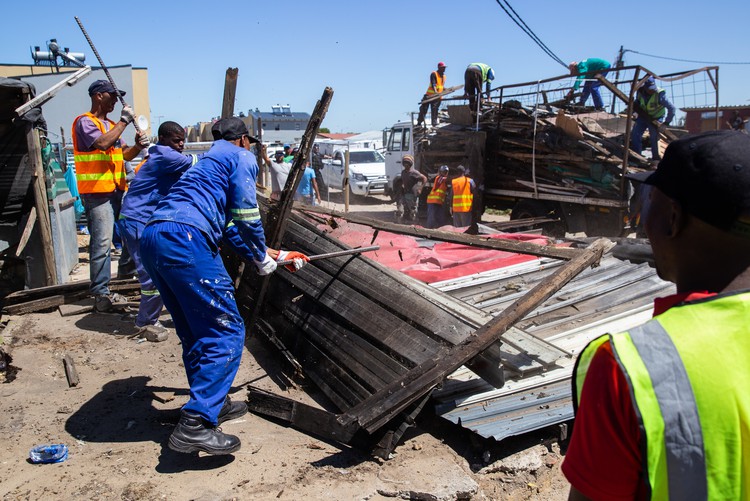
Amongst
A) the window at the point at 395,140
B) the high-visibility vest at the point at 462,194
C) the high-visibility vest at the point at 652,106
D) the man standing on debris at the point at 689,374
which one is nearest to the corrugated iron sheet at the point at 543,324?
the man standing on debris at the point at 689,374

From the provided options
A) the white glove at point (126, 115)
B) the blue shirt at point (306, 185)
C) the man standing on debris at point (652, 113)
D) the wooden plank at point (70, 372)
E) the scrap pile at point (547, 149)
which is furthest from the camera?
the blue shirt at point (306, 185)

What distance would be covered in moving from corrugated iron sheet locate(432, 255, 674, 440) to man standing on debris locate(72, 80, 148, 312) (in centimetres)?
331

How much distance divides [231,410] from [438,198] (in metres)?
9.53

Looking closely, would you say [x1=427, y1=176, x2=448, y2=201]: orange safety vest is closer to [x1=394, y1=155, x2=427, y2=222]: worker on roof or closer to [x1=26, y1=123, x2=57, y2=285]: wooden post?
[x1=394, y1=155, x2=427, y2=222]: worker on roof

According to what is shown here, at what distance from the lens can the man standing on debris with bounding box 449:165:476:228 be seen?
39.0 ft

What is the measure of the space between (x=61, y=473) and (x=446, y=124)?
1276 cm

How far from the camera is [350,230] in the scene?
6.73 m

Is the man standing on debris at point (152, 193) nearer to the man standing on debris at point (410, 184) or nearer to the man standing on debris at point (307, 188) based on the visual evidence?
the man standing on debris at point (307, 188)

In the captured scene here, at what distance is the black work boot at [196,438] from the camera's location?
121 inches

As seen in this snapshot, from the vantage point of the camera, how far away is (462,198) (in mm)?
11883

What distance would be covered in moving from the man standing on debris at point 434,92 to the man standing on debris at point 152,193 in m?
10.6

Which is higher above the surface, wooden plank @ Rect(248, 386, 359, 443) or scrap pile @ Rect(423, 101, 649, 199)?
scrap pile @ Rect(423, 101, 649, 199)

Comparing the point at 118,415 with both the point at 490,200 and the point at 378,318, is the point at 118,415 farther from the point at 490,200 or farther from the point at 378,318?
the point at 490,200

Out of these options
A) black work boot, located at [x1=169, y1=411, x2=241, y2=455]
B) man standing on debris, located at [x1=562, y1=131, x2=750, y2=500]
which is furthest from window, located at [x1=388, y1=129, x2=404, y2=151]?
man standing on debris, located at [x1=562, y1=131, x2=750, y2=500]
